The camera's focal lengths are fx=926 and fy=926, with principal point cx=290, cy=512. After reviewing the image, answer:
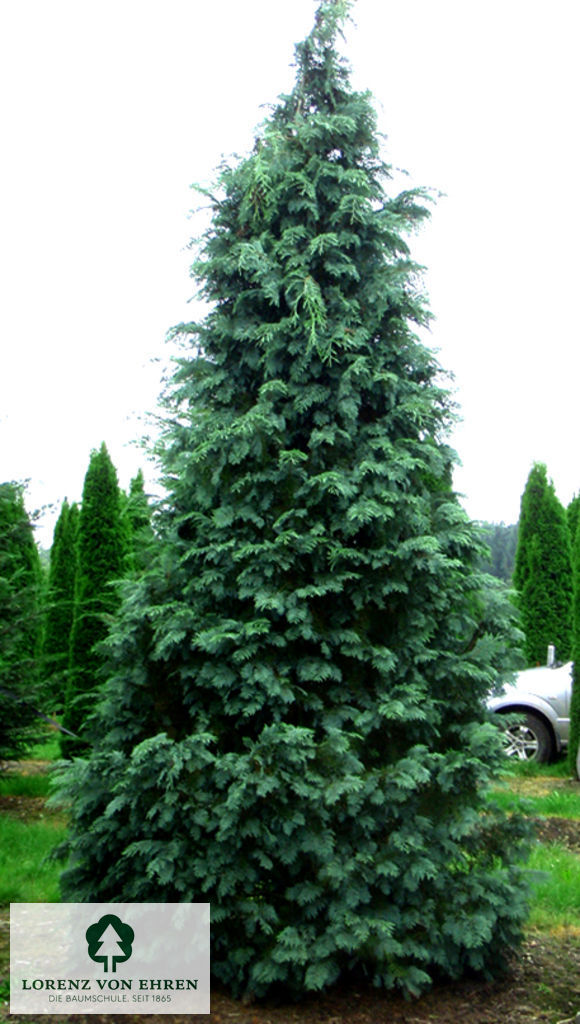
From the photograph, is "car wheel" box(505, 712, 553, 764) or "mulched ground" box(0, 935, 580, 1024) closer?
"mulched ground" box(0, 935, 580, 1024)

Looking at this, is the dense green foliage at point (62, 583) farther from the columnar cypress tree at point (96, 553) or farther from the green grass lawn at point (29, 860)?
the green grass lawn at point (29, 860)

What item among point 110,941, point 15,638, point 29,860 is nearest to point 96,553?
point 15,638

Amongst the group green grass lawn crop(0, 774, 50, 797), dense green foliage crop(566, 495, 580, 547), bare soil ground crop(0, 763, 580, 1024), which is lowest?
green grass lawn crop(0, 774, 50, 797)

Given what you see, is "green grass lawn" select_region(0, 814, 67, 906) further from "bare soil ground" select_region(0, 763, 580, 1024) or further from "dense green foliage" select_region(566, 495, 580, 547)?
"dense green foliage" select_region(566, 495, 580, 547)

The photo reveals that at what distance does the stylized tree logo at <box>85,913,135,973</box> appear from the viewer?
4.27 metres

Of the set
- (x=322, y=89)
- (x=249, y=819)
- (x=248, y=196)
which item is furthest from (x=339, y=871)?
(x=322, y=89)

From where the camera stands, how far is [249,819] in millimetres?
4020

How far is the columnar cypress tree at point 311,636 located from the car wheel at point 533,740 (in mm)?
7522

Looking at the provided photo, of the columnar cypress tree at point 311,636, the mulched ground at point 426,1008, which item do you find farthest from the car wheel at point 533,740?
the columnar cypress tree at point 311,636

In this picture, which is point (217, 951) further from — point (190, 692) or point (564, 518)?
point (564, 518)

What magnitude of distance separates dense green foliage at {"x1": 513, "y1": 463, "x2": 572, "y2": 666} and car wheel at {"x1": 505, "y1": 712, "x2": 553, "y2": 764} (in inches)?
119

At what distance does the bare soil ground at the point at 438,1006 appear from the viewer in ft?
13.3

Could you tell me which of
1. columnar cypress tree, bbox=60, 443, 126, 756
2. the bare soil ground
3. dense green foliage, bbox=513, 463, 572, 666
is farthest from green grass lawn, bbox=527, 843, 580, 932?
dense green foliage, bbox=513, 463, 572, 666

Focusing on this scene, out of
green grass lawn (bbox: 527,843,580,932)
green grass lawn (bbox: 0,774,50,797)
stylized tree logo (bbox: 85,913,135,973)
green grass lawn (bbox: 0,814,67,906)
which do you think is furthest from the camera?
green grass lawn (bbox: 0,774,50,797)
